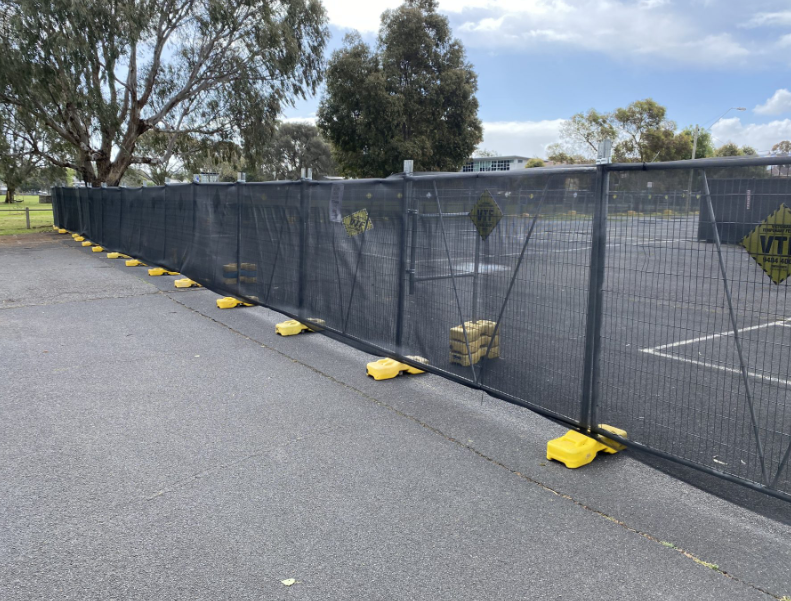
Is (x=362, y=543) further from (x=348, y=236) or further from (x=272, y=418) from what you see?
(x=348, y=236)

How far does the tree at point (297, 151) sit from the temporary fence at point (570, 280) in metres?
63.9

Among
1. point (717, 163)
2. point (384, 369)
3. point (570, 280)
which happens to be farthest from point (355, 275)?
point (717, 163)

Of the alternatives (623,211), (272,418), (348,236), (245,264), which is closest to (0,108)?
(245,264)

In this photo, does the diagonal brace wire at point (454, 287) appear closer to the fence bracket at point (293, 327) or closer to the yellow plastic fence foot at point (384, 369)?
the yellow plastic fence foot at point (384, 369)

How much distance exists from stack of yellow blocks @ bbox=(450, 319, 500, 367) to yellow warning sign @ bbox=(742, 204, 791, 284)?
2299 mm

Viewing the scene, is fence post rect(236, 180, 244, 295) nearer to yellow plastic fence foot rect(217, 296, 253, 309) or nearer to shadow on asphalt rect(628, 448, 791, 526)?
yellow plastic fence foot rect(217, 296, 253, 309)

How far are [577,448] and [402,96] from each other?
38557mm

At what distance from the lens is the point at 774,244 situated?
3.61 m

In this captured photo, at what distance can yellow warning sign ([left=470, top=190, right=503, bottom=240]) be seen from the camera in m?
5.40

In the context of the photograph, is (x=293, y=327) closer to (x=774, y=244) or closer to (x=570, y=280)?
(x=570, y=280)

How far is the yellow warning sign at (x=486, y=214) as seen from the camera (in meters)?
5.40

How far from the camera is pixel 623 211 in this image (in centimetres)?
441

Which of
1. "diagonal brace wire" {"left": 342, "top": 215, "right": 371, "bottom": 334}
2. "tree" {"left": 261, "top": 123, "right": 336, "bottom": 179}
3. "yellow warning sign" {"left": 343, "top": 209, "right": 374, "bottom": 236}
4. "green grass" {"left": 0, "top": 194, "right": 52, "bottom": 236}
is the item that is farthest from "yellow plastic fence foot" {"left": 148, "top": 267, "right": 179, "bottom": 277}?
"tree" {"left": 261, "top": 123, "right": 336, "bottom": 179}

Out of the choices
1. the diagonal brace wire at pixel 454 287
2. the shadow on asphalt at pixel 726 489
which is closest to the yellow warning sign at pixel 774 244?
the shadow on asphalt at pixel 726 489
